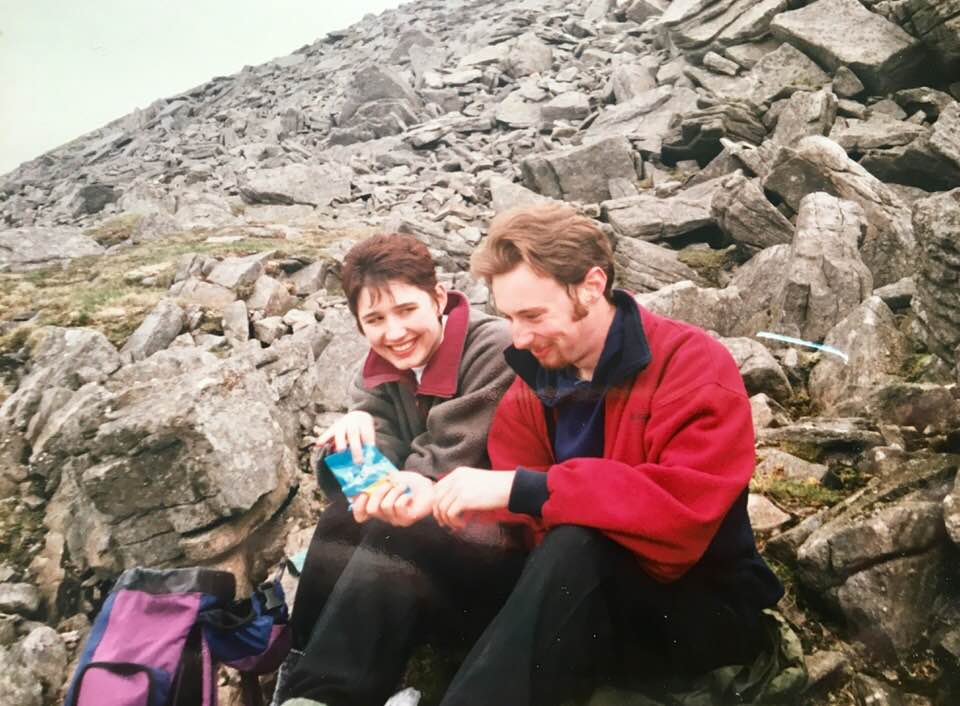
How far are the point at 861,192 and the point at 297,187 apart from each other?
2002cm

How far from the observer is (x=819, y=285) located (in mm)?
6555

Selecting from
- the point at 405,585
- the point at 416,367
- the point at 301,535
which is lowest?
the point at 301,535

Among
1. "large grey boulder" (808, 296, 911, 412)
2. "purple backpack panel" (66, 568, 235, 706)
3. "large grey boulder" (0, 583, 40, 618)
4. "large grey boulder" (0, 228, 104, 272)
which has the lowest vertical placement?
"large grey boulder" (808, 296, 911, 412)

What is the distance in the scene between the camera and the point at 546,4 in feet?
133

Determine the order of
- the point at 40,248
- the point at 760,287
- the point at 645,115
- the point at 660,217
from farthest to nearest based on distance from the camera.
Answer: the point at 645,115, the point at 40,248, the point at 660,217, the point at 760,287

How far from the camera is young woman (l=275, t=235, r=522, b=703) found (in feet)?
8.35

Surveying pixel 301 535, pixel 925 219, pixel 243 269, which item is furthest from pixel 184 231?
pixel 925 219

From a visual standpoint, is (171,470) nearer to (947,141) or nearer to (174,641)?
(174,641)

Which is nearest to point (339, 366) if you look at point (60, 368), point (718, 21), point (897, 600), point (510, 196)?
point (60, 368)

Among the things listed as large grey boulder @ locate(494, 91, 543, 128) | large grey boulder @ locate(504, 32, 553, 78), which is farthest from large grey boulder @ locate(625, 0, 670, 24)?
large grey boulder @ locate(494, 91, 543, 128)

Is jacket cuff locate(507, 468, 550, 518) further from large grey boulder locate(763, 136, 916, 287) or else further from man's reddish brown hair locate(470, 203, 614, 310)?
large grey boulder locate(763, 136, 916, 287)

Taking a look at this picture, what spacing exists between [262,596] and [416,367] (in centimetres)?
182

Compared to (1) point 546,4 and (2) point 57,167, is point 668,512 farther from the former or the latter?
(2) point 57,167

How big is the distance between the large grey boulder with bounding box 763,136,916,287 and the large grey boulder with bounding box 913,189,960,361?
10.1 feet
